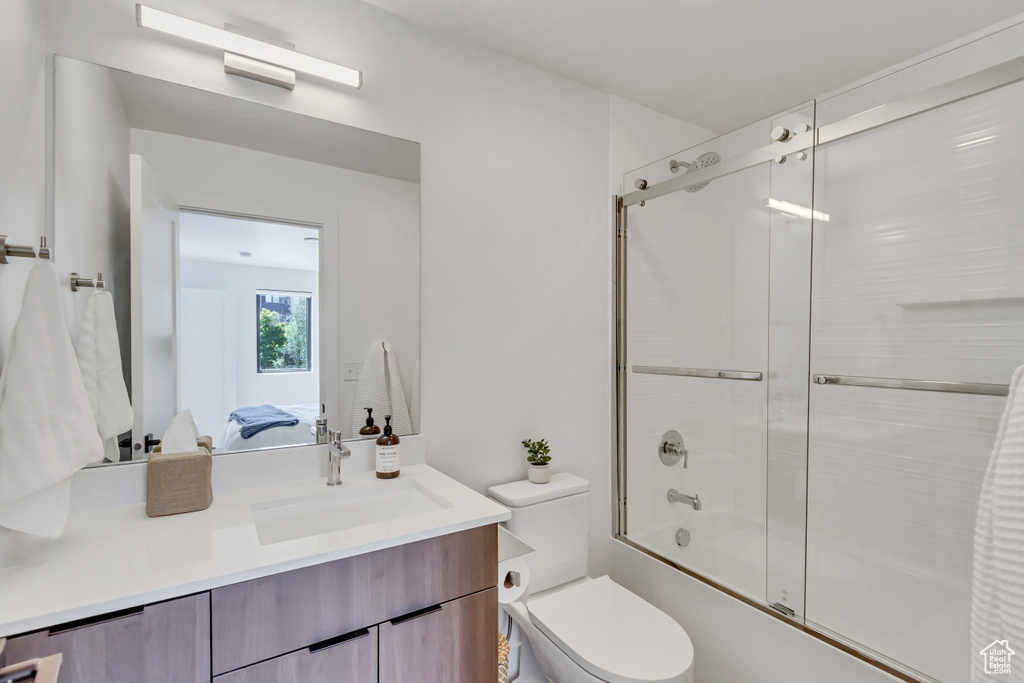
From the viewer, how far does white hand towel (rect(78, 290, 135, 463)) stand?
118 cm

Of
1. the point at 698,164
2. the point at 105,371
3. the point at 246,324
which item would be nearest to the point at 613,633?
the point at 246,324

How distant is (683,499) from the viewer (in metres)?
2.07

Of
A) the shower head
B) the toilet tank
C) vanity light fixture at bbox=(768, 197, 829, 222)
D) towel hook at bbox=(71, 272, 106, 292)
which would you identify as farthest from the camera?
the shower head

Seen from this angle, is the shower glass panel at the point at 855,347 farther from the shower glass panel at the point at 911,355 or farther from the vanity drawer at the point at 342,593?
the vanity drawer at the point at 342,593

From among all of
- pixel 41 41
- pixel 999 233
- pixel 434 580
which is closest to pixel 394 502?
pixel 434 580

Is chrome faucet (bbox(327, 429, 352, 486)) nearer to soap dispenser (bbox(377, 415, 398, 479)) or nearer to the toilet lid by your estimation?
soap dispenser (bbox(377, 415, 398, 479))

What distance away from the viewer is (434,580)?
3.70 ft

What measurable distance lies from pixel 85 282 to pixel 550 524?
1.59 meters

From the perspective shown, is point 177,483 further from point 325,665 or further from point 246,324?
point 325,665

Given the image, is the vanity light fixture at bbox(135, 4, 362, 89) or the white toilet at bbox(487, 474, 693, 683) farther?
the white toilet at bbox(487, 474, 693, 683)

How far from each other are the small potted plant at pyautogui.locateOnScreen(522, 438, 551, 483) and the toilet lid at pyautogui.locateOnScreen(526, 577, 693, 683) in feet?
1.32

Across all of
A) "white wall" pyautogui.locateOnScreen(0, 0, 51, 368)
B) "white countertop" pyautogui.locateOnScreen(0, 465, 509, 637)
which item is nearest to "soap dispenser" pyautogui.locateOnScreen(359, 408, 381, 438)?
"white countertop" pyautogui.locateOnScreen(0, 465, 509, 637)

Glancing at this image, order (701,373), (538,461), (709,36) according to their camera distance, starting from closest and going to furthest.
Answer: (709,36) → (538,461) → (701,373)

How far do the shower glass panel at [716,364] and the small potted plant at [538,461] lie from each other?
0.47 m
